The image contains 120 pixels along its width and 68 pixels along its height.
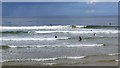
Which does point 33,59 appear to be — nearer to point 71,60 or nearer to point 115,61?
point 71,60

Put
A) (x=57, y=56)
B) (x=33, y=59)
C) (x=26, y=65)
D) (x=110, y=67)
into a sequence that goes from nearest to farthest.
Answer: (x=110, y=67) < (x=26, y=65) < (x=33, y=59) < (x=57, y=56)

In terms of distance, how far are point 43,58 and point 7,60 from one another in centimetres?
221

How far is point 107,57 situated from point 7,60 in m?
6.05

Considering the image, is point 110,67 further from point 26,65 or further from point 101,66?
point 26,65

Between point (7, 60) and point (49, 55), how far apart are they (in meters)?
3.25

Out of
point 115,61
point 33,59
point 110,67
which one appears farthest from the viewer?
point 33,59

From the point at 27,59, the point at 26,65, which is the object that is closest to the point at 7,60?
the point at 27,59

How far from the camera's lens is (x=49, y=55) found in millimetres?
21406

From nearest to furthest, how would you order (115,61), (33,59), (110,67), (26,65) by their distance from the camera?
(110,67)
(26,65)
(115,61)
(33,59)

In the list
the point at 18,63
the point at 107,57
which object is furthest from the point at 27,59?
the point at 107,57

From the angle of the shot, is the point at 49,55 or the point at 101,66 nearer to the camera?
the point at 101,66

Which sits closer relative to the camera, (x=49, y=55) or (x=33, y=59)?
(x=33, y=59)

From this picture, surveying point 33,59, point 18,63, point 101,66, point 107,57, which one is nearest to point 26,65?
point 18,63

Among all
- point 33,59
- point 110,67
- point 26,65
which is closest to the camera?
point 110,67
